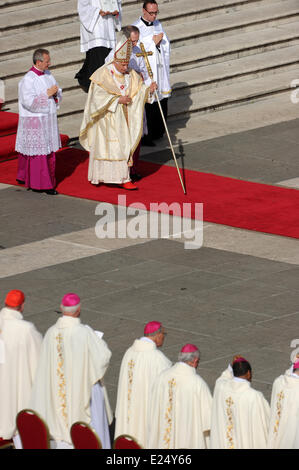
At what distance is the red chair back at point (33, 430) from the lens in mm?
9047

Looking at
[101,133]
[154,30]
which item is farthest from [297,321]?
[154,30]

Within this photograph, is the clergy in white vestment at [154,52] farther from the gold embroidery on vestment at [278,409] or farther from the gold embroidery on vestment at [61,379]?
the gold embroidery on vestment at [278,409]

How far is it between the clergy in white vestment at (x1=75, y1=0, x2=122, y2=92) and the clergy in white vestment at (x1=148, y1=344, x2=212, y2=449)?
33.7 ft

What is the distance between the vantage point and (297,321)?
40.7ft

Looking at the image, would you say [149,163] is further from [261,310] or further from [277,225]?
[261,310]

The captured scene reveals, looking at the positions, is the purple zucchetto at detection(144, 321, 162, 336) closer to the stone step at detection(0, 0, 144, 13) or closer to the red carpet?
the red carpet

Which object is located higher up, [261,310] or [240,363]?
[261,310]

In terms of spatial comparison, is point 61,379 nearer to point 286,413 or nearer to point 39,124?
point 286,413

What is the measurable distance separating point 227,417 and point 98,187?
792 cm

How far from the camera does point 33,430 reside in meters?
9.12

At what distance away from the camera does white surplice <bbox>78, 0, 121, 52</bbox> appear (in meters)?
18.9

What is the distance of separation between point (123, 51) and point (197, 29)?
19.4 ft

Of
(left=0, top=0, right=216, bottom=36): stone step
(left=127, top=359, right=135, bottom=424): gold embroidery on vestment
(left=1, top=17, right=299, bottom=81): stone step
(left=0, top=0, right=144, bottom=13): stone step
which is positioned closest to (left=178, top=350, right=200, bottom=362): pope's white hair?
(left=127, top=359, right=135, bottom=424): gold embroidery on vestment
